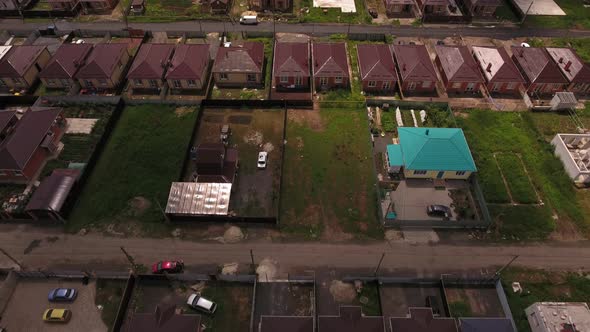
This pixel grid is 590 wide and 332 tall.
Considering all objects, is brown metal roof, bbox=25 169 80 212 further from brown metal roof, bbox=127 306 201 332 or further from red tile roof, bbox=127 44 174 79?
red tile roof, bbox=127 44 174 79

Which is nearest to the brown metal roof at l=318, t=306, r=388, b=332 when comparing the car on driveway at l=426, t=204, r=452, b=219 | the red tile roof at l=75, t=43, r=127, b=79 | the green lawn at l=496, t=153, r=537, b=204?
the car on driveway at l=426, t=204, r=452, b=219

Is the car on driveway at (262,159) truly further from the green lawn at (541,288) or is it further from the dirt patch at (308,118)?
the green lawn at (541,288)

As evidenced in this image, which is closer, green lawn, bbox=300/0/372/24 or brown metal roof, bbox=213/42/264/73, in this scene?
brown metal roof, bbox=213/42/264/73

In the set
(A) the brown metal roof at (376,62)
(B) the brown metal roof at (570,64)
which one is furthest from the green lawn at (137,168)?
(B) the brown metal roof at (570,64)

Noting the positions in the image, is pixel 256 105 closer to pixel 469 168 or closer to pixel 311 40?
pixel 311 40

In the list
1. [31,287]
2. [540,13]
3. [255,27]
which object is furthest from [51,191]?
[540,13]

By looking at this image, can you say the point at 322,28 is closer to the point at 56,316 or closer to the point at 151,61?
the point at 151,61

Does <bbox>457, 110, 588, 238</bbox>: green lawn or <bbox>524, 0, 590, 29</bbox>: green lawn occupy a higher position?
<bbox>524, 0, 590, 29</bbox>: green lawn
